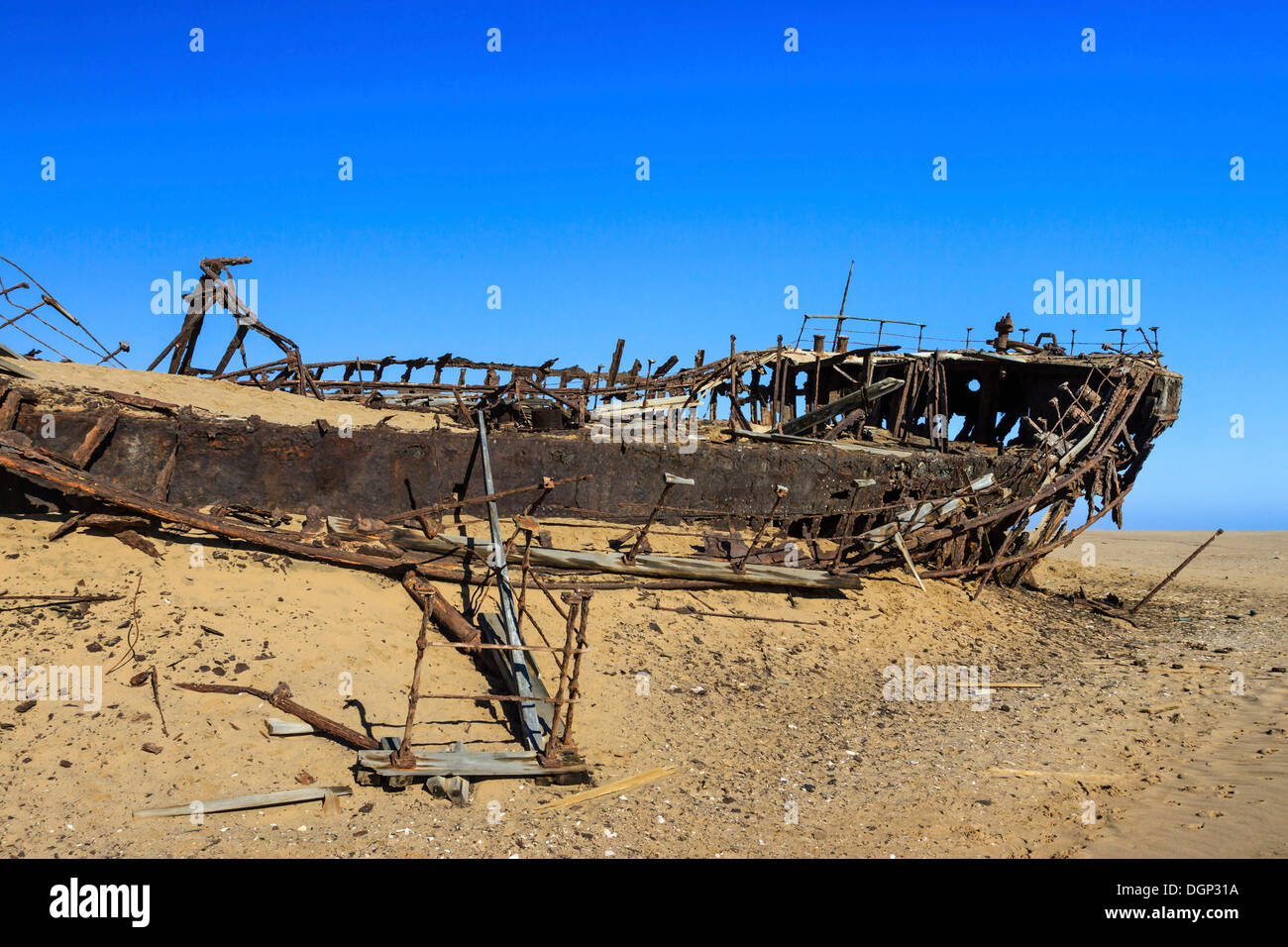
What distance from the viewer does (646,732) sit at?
27.1 ft

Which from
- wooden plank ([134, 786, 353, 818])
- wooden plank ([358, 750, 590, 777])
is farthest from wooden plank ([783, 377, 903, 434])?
wooden plank ([134, 786, 353, 818])

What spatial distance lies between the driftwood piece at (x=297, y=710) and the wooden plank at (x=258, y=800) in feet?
1.80

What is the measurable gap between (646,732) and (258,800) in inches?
136

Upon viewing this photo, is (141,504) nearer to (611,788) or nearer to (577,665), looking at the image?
(577,665)

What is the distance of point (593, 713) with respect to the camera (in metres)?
8.40

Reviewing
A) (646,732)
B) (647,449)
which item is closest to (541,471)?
(647,449)

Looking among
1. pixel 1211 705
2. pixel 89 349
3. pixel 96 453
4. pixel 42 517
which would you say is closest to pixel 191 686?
pixel 42 517

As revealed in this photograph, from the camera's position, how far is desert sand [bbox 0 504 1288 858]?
6246mm

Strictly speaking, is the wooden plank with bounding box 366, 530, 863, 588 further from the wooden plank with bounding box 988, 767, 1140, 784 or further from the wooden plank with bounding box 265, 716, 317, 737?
the wooden plank with bounding box 988, 767, 1140, 784

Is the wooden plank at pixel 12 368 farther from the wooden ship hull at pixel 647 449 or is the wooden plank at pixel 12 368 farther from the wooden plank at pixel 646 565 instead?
the wooden plank at pixel 646 565

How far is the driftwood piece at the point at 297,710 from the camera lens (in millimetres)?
7016

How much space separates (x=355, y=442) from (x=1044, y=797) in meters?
8.62

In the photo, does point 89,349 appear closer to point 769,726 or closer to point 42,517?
point 42,517
